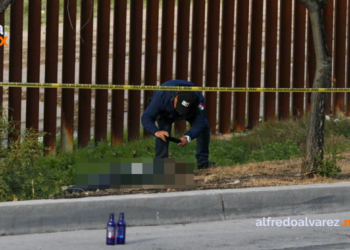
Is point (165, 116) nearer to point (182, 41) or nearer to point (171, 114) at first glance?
point (171, 114)

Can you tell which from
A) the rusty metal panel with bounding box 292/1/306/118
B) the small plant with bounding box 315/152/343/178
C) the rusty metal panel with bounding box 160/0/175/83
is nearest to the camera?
the small plant with bounding box 315/152/343/178

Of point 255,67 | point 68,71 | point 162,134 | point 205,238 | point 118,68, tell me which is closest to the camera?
point 205,238

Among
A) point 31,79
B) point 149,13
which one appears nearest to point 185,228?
point 31,79

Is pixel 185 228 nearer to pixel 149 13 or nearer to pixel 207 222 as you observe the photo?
pixel 207 222

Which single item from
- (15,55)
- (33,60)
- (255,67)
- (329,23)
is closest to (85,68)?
(33,60)

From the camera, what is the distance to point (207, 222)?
6500mm

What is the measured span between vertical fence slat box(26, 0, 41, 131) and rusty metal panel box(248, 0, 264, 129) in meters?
3.61

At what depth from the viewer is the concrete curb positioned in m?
5.96

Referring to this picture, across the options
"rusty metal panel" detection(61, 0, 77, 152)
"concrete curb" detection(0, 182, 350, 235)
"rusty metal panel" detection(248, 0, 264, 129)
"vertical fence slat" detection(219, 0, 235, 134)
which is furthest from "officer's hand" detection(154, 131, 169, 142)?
"rusty metal panel" detection(248, 0, 264, 129)

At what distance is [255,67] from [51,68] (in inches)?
137

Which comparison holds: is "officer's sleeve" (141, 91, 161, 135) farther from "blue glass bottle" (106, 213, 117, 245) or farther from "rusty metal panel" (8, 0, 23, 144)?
"blue glass bottle" (106, 213, 117, 245)

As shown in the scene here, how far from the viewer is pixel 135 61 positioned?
33.2 ft

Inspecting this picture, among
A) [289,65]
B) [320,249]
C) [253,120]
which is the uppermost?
[289,65]

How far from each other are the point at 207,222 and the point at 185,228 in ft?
1.03
